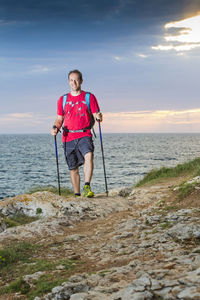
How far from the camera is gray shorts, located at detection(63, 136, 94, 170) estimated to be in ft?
29.4

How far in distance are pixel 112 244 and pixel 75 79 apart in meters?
5.08

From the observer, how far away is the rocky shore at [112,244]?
10.4ft

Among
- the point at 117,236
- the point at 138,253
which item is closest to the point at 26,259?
the point at 117,236

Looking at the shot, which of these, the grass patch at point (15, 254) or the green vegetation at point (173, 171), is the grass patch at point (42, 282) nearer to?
the grass patch at point (15, 254)

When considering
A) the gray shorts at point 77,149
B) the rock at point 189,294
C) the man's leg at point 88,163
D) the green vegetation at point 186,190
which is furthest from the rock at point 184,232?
the gray shorts at point 77,149

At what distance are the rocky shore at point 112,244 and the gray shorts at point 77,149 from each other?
121 cm

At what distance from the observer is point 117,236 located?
5.83 meters

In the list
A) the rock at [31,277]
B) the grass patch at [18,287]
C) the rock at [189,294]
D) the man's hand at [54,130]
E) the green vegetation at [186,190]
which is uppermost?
the man's hand at [54,130]

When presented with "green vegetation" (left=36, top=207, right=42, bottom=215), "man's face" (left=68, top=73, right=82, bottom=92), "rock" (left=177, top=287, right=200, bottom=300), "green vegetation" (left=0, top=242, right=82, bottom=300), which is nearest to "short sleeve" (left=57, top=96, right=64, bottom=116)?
"man's face" (left=68, top=73, right=82, bottom=92)

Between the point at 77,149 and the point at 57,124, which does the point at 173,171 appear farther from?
the point at 57,124

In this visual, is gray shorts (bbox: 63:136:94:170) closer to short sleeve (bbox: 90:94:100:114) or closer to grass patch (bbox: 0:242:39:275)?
short sleeve (bbox: 90:94:100:114)

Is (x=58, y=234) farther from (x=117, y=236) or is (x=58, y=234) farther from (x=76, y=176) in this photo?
(x=76, y=176)

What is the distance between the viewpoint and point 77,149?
918 cm

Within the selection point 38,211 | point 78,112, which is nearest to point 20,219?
point 38,211
